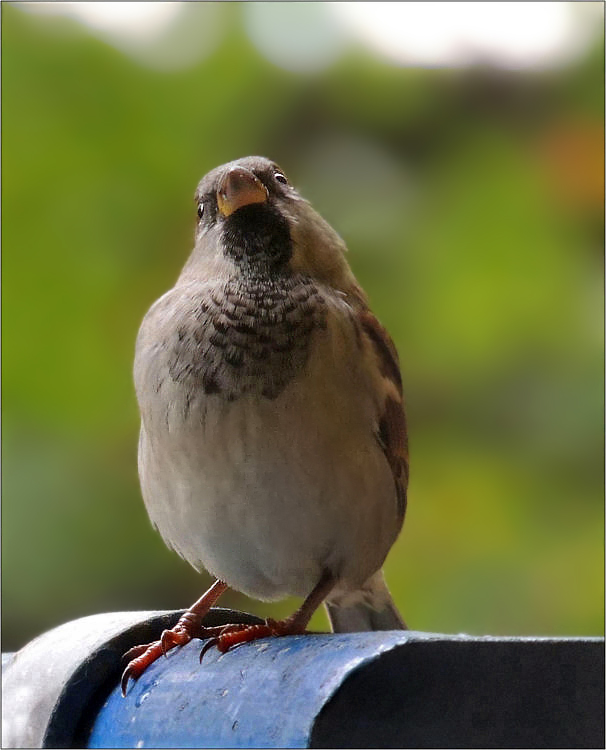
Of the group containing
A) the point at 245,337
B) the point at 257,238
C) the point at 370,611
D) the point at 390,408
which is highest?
the point at 257,238

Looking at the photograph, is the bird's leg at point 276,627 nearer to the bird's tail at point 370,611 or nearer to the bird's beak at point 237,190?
the bird's tail at point 370,611

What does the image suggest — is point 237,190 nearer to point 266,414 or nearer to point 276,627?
point 266,414

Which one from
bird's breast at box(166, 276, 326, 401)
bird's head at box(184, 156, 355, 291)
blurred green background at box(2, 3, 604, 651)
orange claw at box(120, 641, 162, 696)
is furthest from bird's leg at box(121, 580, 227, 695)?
blurred green background at box(2, 3, 604, 651)

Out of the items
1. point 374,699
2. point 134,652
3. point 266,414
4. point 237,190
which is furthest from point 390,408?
point 374,699

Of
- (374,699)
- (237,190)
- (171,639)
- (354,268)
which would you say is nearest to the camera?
(374,699)

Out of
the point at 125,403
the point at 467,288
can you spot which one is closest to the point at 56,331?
the point at 125,403

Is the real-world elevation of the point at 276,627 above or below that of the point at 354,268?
below

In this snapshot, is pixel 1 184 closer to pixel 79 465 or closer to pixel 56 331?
pixel 56 331
